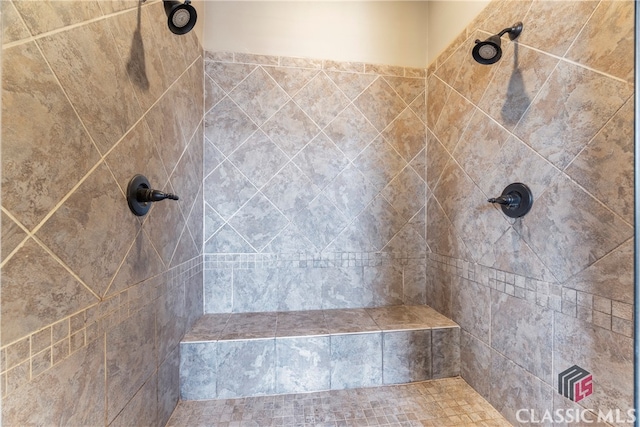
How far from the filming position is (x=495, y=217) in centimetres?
114

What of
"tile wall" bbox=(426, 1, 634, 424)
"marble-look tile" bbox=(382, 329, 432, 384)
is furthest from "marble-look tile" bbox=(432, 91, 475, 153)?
"marble-look tile" bbox=(382, 329, 432, 384)

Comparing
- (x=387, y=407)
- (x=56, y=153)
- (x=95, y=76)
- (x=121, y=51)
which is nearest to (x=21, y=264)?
(x=56, y=153)

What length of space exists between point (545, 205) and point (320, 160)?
3.65 feet

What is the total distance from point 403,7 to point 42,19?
1.89 meters

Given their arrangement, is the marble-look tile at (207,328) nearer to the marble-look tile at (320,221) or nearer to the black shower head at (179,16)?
the marble-look tile at (320,221)

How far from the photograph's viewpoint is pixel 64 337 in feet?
1.91

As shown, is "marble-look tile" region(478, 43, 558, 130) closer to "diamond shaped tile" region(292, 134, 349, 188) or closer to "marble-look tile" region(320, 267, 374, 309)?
"diamond shaped tile" region(292, 134, 349, 188)

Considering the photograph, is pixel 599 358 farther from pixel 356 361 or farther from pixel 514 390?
pixel 356 361

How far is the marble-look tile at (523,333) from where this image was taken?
912 mm

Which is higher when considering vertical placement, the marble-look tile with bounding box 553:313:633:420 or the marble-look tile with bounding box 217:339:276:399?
the marble-look tile with bounding box 553:313:633:420

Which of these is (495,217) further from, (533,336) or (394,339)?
(394,339)

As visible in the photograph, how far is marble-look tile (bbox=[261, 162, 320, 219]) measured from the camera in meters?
1.58

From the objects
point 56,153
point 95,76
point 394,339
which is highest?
point 95,76

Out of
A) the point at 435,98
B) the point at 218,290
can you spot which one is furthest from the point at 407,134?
the point at 218,290
